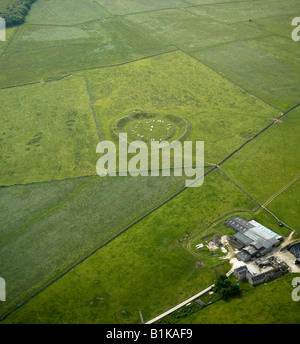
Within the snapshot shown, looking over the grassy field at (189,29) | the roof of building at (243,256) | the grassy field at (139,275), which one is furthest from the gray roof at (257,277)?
the grassy field at (189,29)

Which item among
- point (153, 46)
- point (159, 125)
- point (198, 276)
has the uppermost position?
point (153, 46)

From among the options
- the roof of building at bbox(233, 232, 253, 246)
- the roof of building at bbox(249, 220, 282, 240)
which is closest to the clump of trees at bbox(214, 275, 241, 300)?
the roof of building at bbox(233, 232, 253, 246)

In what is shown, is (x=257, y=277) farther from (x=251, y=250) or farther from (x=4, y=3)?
(x=4, y=3)

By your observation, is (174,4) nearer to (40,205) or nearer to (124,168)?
(124,168)

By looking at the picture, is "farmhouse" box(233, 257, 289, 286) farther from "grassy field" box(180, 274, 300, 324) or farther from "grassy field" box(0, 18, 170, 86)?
"grassy field" box(0, 18, 170, 86)

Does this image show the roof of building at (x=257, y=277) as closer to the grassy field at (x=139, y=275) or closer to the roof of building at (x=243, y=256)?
the roof of building at (x=243, y=256)
